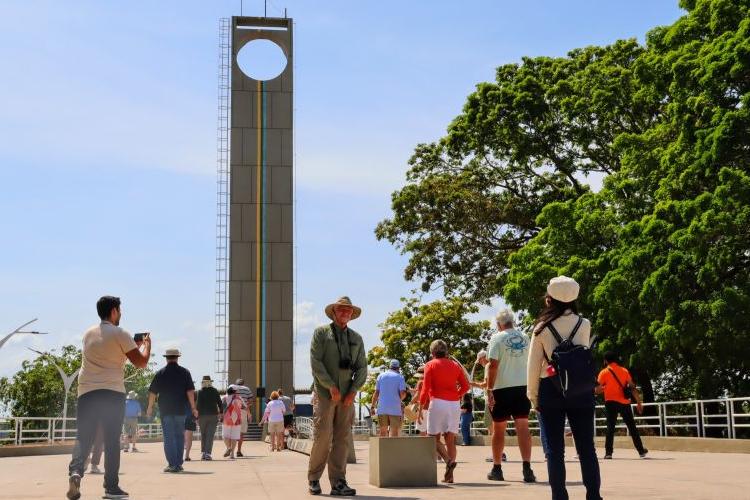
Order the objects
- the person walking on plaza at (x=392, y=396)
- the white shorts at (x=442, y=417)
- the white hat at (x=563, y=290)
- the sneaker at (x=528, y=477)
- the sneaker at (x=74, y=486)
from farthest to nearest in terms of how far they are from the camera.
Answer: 1. the person walking on plaza at (x=392, y=396)
2. the white shorts at (x=442, y=417)
3. the sneaker at (x=528, y=477)
4. the sneaker at (x=74, y=486)
5. the white hat at (x=563, y=290)

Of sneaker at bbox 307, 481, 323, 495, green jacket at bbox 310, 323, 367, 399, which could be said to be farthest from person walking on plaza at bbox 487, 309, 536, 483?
sneaker at bbox 307, 481, 323, 495

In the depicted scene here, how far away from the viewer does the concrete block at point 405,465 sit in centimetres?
1130

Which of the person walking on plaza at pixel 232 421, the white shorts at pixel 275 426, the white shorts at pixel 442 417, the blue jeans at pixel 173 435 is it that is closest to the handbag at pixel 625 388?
the white shorts at pixel 442 417

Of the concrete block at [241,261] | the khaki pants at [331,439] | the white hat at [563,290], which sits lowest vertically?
the khaki pants at [331,439]

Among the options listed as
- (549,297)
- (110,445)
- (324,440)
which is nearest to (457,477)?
(324,440)

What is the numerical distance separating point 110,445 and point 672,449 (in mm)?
13508

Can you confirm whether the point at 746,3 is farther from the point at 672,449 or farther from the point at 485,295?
the point at 485,295

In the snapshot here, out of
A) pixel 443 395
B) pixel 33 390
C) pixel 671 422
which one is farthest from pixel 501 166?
pixel 33 390

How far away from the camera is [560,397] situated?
7.34 metres

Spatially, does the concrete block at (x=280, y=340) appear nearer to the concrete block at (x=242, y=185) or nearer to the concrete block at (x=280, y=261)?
the concrete block at (x=280, y=261)

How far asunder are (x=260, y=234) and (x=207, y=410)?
4079 centimetres

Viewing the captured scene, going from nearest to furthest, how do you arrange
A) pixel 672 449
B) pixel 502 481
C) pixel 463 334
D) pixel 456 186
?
1. pixel 502 481
2. pixel 672 449
3. pixel 456 186
4. pixel 463 334

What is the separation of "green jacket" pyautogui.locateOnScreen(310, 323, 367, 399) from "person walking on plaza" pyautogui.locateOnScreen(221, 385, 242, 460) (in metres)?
12.7

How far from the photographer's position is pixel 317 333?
10.4 m
